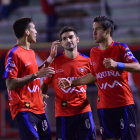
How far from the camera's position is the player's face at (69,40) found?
22.4 ft

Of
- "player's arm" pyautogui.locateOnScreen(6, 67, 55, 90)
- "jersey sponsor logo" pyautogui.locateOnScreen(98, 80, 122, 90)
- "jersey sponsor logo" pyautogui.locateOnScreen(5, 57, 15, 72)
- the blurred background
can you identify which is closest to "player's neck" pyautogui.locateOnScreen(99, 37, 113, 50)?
"jersey sponsor logo" pyautogui.locateOnScreen(98, 80, 122, 90)

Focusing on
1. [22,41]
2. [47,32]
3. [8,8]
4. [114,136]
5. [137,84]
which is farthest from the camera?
[8,8]

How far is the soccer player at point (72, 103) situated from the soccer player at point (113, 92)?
0.63 m

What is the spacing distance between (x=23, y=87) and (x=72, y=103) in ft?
3.53

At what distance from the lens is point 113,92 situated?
5879mm

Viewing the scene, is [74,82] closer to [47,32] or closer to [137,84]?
[137,84]

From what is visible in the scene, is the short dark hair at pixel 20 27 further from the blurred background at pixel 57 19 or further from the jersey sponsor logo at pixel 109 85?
the blurred background at pixel 57 19

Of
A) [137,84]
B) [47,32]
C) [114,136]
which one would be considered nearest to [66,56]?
[114,136]

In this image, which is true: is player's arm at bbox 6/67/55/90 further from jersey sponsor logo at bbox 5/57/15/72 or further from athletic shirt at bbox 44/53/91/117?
athletic shirt at bbox 44/53/91/117

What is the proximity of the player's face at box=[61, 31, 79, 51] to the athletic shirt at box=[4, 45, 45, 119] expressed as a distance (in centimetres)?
89

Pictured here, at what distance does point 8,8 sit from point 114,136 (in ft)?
44.0

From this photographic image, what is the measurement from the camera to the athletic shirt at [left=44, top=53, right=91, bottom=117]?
21.7ft

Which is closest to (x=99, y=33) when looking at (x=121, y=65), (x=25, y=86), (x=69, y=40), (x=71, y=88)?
(x=121, y=65)

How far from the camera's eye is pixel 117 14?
55.3ft
